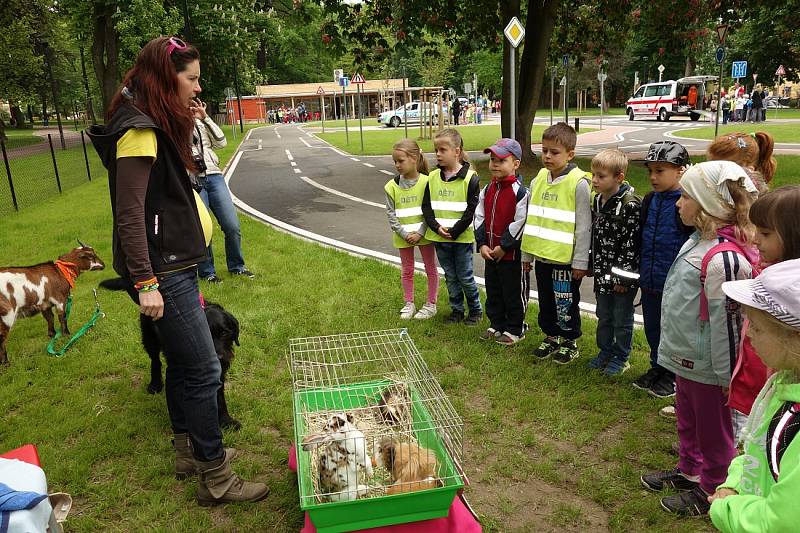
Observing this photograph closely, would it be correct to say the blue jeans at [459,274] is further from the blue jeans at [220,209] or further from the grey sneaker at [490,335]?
the blue jeans at [220,209]

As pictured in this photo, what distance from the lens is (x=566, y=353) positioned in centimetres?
492

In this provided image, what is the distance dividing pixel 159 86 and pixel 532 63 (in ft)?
44.7

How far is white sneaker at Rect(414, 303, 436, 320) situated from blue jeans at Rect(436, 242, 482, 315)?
0.67ft

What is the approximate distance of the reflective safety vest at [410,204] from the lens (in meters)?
5.88

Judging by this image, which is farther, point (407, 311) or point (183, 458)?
point (407, 311)

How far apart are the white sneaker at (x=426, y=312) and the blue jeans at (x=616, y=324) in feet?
6.01

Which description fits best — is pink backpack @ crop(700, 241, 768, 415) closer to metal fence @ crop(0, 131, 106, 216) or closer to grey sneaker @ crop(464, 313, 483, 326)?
grey sneaker @ crop(464, 313, 483, 326)

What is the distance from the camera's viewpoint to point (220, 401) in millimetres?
4043

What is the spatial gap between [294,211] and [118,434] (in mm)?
8777

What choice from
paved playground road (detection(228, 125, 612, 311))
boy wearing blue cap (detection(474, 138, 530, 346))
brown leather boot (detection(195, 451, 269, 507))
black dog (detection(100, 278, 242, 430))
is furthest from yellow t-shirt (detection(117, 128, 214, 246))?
paved playground road (detection(228, 125, 612, 311))

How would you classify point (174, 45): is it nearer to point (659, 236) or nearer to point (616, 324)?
point (659, 236)

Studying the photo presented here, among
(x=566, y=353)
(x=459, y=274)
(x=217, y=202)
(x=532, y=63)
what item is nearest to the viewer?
(x=566, y=353)

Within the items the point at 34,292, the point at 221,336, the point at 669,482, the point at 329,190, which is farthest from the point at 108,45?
the point at 669,482

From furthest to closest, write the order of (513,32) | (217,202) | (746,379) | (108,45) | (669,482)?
(108,45)
(513,32)
(217,202)
(669,482)
(746,379)
